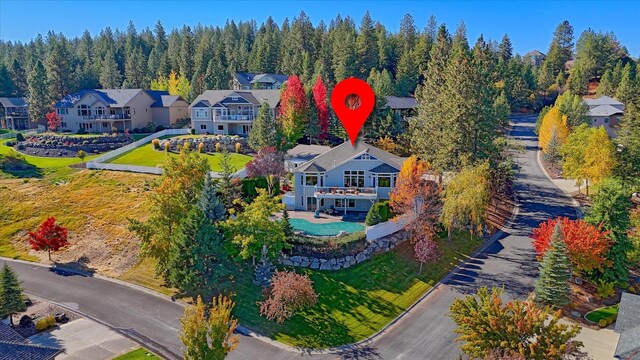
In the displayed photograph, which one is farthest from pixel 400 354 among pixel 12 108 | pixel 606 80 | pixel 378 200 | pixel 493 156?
pixel 606 80

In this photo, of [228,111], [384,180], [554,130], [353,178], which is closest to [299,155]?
[353,178]

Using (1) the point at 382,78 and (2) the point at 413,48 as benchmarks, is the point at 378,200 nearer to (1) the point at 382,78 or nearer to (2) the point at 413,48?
(1) the point at 382,78

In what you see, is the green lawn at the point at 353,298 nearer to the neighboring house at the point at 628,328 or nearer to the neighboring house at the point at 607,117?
the neighboring house at the point at 628,328

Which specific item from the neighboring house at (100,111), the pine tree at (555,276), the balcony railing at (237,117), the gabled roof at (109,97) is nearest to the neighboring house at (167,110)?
the neighboring house at (100,111)

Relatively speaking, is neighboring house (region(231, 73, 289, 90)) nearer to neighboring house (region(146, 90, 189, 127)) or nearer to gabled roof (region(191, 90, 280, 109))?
neighboring house (region(146, 90, 189, 127))

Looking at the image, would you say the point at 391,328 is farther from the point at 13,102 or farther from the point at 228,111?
the point at 13,102
